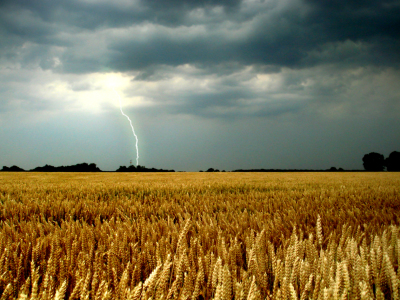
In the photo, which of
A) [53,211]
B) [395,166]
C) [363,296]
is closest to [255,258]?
[363,296]

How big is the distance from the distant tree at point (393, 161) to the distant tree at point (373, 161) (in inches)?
52.2

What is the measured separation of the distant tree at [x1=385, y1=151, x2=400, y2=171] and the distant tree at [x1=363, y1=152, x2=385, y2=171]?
Result: 1.33 meters

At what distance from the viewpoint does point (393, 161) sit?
69688 millimetres

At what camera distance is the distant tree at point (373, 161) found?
71.8 metres

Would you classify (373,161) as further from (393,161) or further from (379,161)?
(393,161)

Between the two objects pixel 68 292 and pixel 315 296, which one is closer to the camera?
pixel 315 296

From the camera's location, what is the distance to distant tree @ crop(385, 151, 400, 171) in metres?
67.2

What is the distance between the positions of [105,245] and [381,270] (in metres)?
1.33

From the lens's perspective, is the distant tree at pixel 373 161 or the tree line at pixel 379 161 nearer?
the tree line at pixel 379 161

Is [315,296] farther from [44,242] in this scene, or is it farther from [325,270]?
[44,242]

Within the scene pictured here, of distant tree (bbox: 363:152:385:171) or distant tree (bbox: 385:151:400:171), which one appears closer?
distant tree (bbox: 385:151:400:171)

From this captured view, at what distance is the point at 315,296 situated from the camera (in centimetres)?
79

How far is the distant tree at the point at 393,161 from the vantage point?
67.2 meters

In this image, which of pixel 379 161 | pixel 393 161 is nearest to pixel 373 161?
pixel 379 161
